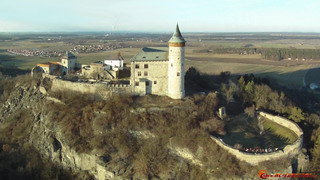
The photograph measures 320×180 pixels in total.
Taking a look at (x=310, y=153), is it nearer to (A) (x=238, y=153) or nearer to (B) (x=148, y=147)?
(A) (x=238, y=153)

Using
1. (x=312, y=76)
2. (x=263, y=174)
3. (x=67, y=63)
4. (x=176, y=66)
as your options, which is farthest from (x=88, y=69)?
(x=312, y=76)

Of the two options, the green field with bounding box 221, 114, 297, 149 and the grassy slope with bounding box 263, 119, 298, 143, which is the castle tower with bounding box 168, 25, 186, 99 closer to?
the green field with bounding box 221, 114, 297, 149

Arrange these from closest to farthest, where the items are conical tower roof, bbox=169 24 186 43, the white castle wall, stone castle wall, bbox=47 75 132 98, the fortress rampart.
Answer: the fortress rampart < conical tower roof, bbox=169 24 186 43 < the white castle wall < stone castle wall, bbox=47 75 132 98

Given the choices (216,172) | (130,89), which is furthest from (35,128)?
(216,172)

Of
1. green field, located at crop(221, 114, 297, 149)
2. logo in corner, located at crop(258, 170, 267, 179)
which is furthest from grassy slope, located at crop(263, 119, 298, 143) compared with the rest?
logo in corner, located at crop(258, 170, 267, 179)

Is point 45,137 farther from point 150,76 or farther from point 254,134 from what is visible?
point 254,134

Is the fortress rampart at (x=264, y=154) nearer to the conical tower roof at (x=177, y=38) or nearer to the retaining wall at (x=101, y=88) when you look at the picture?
the conical tower roof at (x=177, y=38)

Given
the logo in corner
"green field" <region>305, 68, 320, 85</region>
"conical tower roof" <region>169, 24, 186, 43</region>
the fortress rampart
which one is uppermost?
"conical tower roof" <region>169, 24, 186, 43</region>
